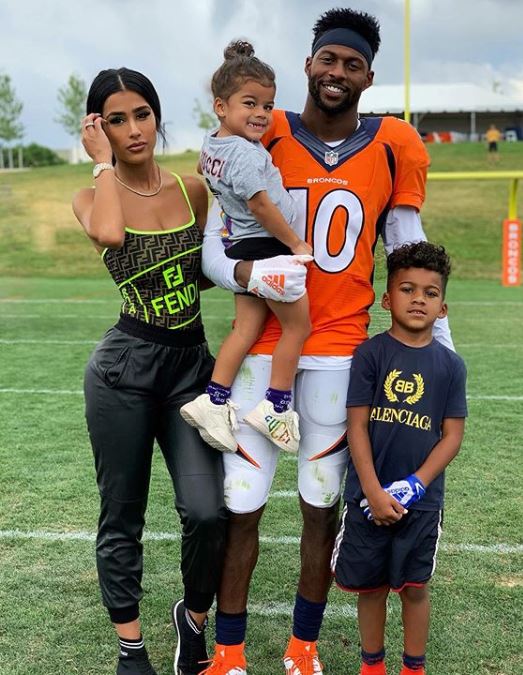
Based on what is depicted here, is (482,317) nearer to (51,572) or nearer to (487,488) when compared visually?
(487,488)

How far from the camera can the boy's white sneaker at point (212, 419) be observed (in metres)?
2.57

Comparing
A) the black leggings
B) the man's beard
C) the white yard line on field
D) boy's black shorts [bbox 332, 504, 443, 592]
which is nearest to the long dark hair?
the man's beard

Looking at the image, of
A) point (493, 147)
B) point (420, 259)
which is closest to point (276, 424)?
point (420, 259)

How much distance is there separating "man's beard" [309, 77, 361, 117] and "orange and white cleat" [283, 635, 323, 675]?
1.83 m

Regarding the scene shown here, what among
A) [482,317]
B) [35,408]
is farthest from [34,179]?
[35,408]

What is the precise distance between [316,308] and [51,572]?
6.20 ft

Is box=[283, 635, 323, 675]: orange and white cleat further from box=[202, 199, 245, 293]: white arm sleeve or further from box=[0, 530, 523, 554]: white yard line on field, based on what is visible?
box=[202, 199, 245, 293]: white arm sleeve

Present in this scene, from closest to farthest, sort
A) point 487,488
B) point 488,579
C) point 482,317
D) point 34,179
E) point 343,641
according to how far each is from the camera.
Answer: point 343,641 < point 488,579 < point 487,488 < point 482,317 < point 34,179

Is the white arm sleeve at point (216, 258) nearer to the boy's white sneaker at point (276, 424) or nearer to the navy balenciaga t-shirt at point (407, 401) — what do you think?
the boy's white sneaker at point (276, 424)

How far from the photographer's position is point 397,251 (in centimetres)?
265

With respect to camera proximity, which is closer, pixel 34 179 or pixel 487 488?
pixel 487 488

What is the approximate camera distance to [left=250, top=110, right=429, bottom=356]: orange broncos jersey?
267 cm

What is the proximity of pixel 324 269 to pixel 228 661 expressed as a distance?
1370mm

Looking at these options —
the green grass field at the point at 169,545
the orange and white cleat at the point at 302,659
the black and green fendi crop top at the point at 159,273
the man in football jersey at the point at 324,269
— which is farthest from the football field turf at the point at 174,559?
the black and green fendi crop top at the point at 159,273
